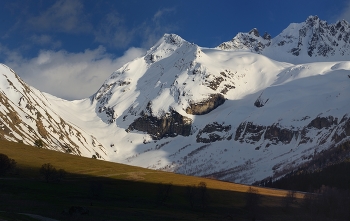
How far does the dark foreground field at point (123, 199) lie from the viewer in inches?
3666

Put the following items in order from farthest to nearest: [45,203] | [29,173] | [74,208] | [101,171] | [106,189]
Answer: [101,171]
[29,173]
[106,189]
[45,203]
[74,208]

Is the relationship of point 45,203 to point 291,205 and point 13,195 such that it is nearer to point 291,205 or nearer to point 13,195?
point 13,195

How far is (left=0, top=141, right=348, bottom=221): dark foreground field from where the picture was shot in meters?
93.1

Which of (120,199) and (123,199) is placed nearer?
(120,199)

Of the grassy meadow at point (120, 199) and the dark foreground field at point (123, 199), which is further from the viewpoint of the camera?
the dark foreground field at point (123, 199)

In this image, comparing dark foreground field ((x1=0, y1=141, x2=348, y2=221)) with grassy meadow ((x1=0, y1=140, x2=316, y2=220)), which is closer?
grassy meadow ((x1=0, y1=140, x2=316, y2=220))

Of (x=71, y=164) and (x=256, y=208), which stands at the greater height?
(x=71, y=164)

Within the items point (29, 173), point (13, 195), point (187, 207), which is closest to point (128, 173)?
point (29, 173)

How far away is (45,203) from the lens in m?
97.8

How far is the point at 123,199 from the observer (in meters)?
126

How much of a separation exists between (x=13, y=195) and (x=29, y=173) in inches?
1773

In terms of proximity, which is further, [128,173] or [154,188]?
[128,173]

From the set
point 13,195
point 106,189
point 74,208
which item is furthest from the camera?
Result: point 106,189

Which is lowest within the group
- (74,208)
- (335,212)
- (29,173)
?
(335,212)
